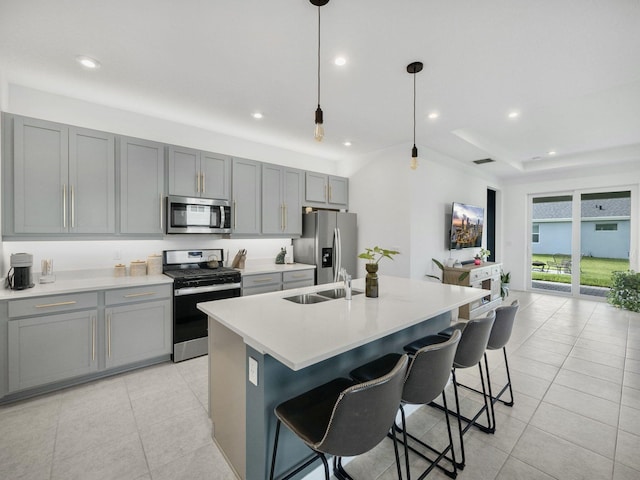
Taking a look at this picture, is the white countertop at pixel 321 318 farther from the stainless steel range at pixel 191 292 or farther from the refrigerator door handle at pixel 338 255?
the refrigerator door handle at pixel 338 255

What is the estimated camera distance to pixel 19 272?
2.47 metres

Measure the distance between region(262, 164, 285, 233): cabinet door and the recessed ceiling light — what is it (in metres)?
2.07

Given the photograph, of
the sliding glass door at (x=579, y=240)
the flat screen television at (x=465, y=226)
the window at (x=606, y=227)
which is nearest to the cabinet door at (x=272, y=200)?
the flat screen television at (x=465, y=226)

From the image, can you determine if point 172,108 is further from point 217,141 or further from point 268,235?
point 268,235

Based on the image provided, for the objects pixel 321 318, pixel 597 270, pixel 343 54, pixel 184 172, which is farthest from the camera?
pixel 597 270

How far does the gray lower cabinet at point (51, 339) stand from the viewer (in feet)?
7.67

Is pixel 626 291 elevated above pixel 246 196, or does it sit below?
below

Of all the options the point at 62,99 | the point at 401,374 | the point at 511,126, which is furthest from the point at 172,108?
the point at 511,126

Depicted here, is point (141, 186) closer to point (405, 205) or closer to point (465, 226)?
point (405, 205)

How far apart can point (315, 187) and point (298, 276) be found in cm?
157

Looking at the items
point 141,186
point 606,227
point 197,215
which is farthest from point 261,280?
point 606,227

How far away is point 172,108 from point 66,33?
1276 mm

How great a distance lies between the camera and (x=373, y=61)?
2.42 metres

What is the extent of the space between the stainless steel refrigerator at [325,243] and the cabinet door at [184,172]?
5.79 ft
